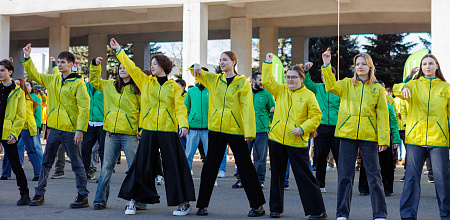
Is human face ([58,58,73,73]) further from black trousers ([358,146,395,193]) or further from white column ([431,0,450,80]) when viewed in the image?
white column ([431,0,450,80])

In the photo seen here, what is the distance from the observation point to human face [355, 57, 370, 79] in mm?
6832

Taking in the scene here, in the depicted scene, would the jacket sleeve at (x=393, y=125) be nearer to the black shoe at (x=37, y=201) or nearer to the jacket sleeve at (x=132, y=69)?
the jacket sleeve at (x=132, y=69)

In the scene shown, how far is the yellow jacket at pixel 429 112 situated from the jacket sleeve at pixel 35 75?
472cm

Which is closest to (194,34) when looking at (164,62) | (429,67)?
(164,62)

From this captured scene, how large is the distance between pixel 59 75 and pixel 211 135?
2.33 m

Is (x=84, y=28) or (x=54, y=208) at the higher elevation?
(x=84, y=28)

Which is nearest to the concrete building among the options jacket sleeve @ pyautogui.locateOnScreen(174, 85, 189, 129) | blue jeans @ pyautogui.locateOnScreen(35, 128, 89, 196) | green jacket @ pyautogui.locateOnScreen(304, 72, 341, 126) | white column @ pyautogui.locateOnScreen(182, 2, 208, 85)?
white column @ pyautogui.locateOnScreen(182, 2, 208, 85)

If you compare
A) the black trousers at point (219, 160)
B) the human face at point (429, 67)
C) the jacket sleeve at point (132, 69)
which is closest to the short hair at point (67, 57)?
the jacket sleeve at point (132, 69)

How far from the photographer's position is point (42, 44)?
3716 cm

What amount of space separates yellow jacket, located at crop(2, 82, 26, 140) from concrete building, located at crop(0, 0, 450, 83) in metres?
10.7

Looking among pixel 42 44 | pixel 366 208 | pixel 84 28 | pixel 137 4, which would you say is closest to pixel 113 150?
pixel 366 208

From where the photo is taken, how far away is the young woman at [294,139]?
6.93 metres

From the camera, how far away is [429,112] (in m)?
6.68

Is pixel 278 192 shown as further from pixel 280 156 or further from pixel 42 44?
pixel 42 44
